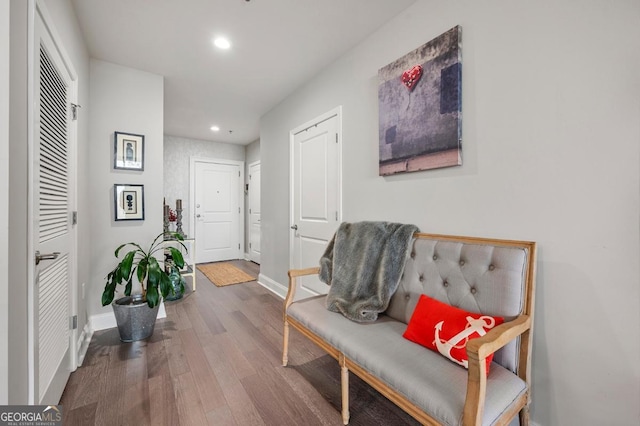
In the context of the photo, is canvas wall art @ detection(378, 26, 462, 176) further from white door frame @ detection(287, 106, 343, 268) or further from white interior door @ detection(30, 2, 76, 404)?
white interior door @ detection(30, 2, 76, 404)

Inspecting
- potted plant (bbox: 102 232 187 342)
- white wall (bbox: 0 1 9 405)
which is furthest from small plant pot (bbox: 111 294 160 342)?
white wall (bbox: 0 1 9 405)

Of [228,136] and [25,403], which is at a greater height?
[228,136]

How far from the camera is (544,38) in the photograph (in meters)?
1.27

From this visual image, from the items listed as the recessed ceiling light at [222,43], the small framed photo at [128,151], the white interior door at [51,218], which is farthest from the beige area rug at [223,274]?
the recessed ceiling light at [222,43]

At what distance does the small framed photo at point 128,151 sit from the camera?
252cm

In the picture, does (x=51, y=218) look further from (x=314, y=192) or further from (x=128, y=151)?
(x=314, y=192)

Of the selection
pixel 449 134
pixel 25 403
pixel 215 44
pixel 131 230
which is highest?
pixel 215 44

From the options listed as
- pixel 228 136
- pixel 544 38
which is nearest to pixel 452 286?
pixel 544 38

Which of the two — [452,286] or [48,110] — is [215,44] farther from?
[452,286]

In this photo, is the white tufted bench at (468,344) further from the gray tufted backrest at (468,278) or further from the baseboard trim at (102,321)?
the baseboard trim at (102,321)

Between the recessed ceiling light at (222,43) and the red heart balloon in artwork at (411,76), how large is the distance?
148cm

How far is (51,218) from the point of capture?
1456mm

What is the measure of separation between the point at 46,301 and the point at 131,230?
1.36 meters

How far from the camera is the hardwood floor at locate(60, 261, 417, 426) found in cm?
145
